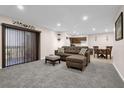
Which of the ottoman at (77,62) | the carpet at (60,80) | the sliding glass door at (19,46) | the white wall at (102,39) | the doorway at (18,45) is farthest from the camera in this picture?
the white wall at (102,39)

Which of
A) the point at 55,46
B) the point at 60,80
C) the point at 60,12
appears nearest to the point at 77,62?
the point at 60,80

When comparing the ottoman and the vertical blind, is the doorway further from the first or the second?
the ottoman

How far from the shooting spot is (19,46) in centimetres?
446

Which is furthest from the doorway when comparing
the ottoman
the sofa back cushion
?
the ottoman

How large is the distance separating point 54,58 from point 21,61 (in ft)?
7.01

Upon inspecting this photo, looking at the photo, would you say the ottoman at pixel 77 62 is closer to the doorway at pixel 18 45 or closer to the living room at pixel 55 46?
the living room at pixel 55 46

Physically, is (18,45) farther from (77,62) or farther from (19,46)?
(77,62)

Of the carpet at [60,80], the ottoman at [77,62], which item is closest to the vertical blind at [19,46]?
the carpet at [60,80]

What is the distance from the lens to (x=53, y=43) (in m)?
7.17

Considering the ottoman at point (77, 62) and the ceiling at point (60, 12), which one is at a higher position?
the ceiling at point (60, 12)

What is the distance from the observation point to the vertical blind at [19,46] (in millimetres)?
3959
